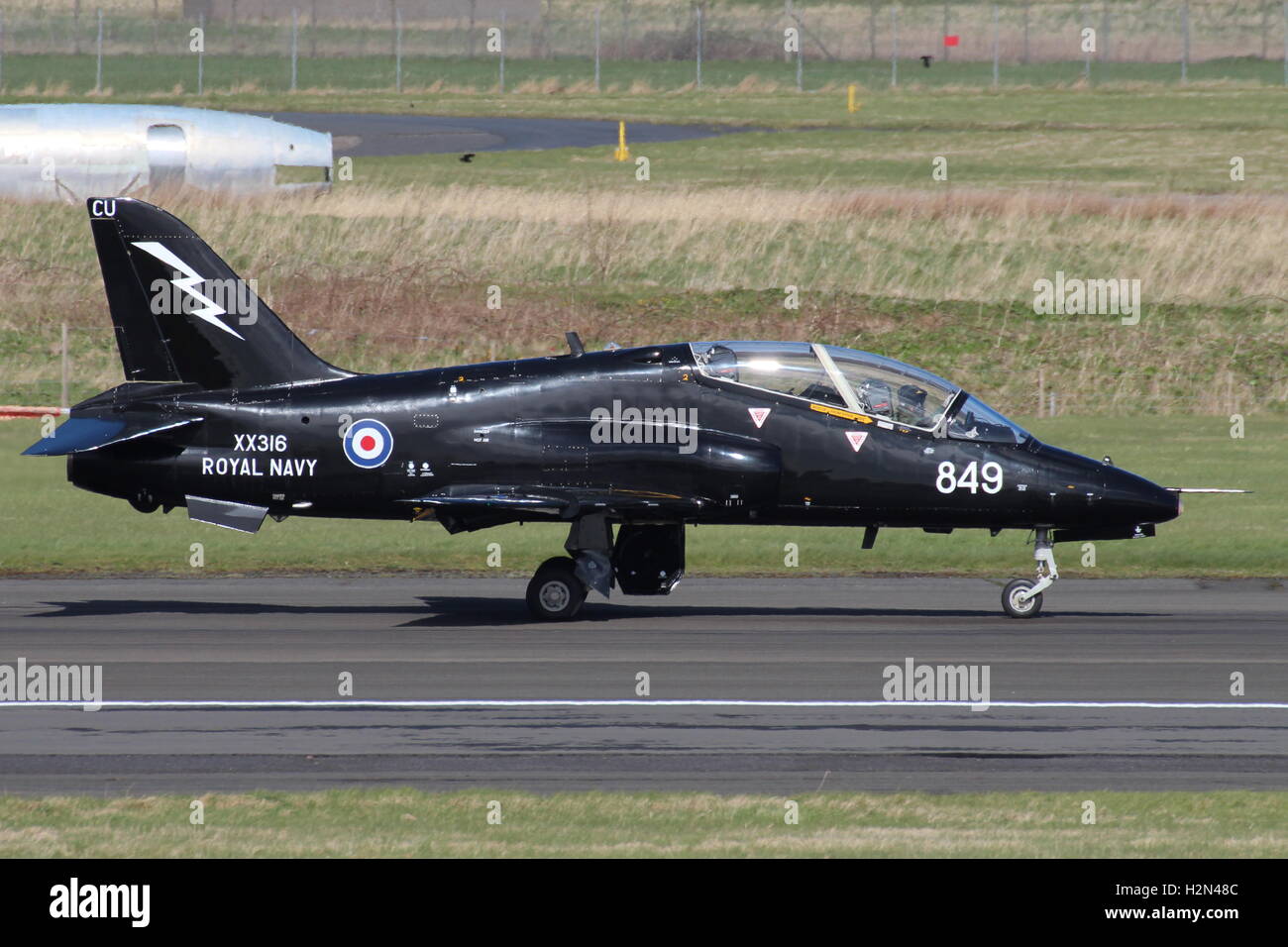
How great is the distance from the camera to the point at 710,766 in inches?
513

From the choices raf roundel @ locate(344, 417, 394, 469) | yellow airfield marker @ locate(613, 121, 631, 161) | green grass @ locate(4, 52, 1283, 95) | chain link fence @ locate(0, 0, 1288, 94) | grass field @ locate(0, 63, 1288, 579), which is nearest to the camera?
raf roundel @ locate(344, 417, 394, 469)

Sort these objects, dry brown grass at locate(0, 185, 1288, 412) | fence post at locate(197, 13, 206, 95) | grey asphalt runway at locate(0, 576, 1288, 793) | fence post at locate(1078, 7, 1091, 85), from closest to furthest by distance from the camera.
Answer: grey asphalt runway at locate(0, 576, 1288, 793), dry brown grass at locate(0, 185, 1288, 412), fence post at locate(197, 13, 206, 95), fence post at locate(1078, 7, 1091, 85)

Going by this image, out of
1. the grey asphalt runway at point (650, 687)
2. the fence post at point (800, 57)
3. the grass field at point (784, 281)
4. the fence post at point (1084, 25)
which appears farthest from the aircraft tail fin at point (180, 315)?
the fence post at point (1084, 25)

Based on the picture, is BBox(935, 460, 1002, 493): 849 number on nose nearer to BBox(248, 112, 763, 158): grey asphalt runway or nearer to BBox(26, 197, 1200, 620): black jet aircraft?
BBox(26, 197, 1200, 620): black jet aircraft

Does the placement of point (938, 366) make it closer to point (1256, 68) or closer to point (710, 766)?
point (710, 766)

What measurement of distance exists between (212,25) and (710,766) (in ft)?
304

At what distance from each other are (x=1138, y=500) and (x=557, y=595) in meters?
6.32

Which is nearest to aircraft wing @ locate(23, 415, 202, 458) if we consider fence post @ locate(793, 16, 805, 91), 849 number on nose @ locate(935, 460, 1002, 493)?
849 number on nose @ locate(935, 460, 1002, 493)

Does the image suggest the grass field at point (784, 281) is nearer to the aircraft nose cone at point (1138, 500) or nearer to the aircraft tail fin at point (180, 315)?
the aircraft tail fin at point (180, 315)

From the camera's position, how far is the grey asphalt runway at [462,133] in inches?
2418

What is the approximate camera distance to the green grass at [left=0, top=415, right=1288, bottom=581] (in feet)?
76.0

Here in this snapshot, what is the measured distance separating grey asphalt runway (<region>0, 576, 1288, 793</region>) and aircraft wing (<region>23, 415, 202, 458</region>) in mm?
1892

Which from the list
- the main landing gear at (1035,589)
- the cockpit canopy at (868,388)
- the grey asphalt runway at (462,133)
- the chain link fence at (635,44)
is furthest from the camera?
the chain link fence at (635,44)

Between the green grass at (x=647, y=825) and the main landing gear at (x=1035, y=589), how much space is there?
23.7ft
